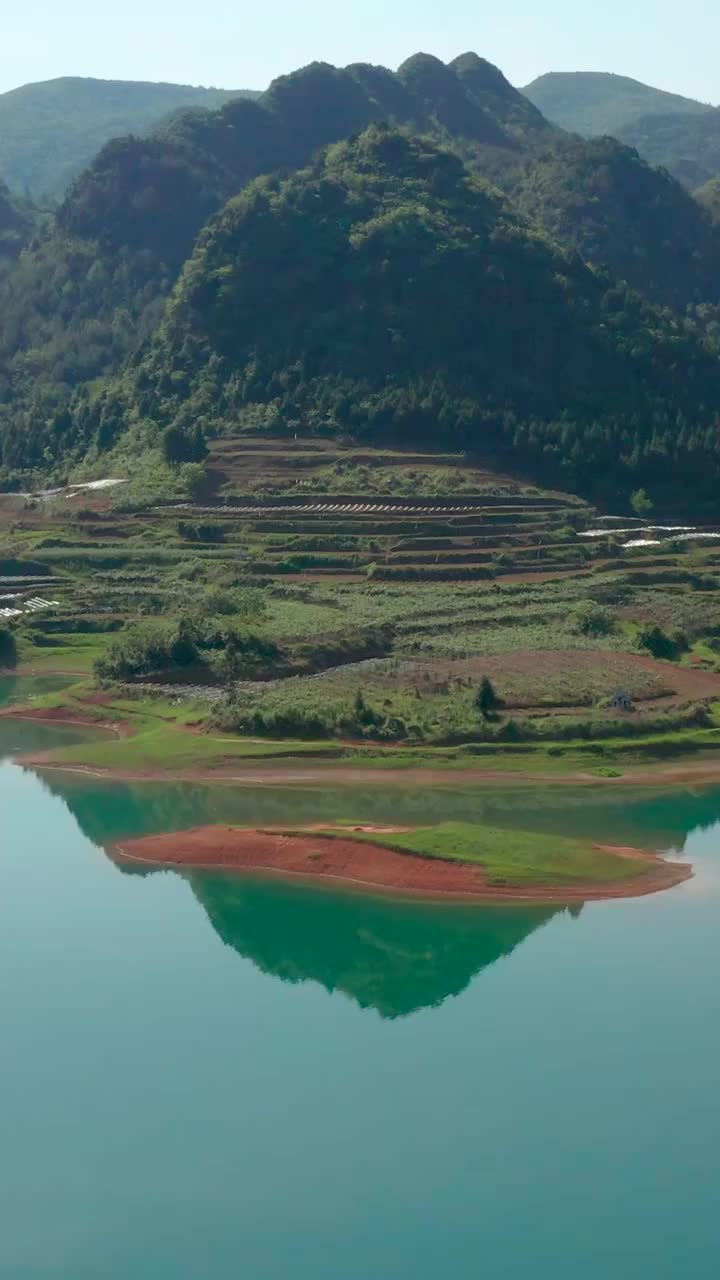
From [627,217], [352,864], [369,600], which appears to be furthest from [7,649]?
[627,217]

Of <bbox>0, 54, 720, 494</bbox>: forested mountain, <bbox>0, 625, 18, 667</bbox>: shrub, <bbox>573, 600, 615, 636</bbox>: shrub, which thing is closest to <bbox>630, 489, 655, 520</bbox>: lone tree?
<bbox>0, 54, 720, 494</bbox>: forested mountain

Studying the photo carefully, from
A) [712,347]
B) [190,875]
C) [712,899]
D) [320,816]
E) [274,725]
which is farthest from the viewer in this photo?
[712,347]

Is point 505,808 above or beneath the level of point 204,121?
beneath

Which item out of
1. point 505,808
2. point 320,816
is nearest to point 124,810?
point 320,816

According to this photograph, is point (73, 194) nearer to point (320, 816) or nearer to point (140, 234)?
point (140, 234)

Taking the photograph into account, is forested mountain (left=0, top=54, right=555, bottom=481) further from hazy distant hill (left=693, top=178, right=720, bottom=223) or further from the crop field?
the crop field

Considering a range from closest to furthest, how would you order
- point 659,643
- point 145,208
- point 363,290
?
point 659,643 < point 363,290 < point 145,208

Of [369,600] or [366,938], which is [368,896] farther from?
[369,600]
